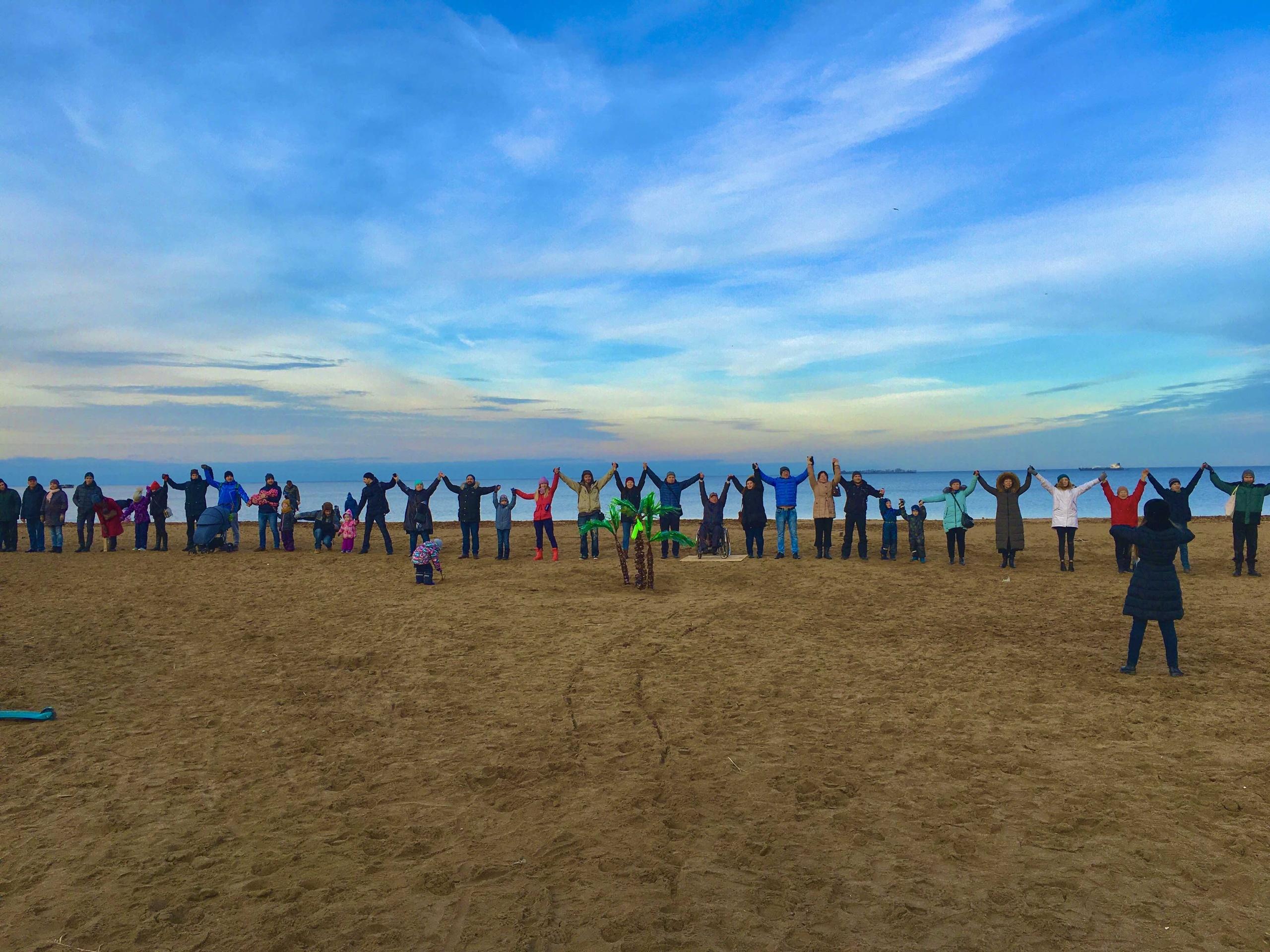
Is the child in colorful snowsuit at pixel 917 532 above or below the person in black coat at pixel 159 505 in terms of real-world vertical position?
below

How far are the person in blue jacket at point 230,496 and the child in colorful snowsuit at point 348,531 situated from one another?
227 centimetres

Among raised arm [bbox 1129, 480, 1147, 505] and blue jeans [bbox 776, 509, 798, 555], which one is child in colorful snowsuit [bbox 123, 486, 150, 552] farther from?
raised arm [bbox 1129, 480, 1147, 505]

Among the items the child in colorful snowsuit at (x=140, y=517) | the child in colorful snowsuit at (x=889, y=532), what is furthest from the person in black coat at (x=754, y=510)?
the child in colorful snowsuit at (x=140, y=517)

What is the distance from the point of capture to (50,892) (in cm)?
411

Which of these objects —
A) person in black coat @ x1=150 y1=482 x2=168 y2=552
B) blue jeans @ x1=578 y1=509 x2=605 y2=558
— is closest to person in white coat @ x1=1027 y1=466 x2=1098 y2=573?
blue jeans @ x1=578 y1=509 x2=605 y2=558

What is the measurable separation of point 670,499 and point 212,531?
1164 cm

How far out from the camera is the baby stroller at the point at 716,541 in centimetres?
1822

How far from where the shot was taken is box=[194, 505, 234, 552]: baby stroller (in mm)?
19078

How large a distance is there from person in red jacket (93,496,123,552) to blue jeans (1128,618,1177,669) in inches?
843

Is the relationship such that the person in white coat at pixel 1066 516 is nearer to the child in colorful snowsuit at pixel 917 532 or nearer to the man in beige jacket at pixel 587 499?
the child in colorful snowsuit at pixel 917 532

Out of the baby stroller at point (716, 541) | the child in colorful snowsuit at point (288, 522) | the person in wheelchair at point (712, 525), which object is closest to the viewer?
the person in wheelchair at point (712, 525)

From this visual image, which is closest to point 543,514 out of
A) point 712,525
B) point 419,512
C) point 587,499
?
point 587,499

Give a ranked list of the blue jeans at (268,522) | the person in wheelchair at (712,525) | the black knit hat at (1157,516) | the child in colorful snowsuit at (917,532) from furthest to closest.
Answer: the blue jeans at (268,522) < the person in wheelchair at (712,525) < the child in colorful snowsuit at (917,532) < the black knit hat at (1157,516)

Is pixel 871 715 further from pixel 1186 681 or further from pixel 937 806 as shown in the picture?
pixel 1186 681
